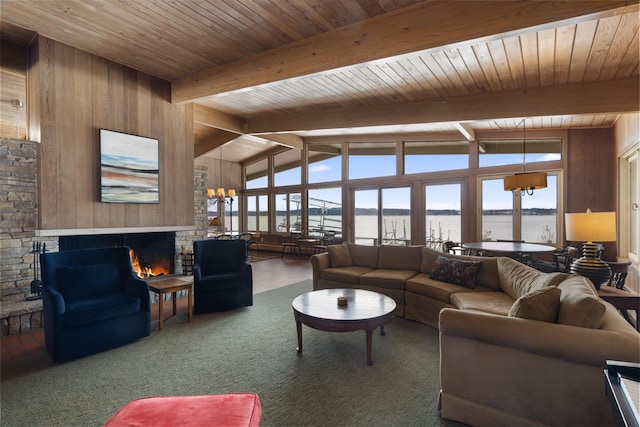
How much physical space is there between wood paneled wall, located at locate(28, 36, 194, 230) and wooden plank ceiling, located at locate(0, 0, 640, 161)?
254 mm

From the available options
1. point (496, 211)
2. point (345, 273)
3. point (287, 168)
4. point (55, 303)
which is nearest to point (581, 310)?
point (345, 273)

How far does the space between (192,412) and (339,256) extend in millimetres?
3427

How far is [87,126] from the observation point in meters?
3.86

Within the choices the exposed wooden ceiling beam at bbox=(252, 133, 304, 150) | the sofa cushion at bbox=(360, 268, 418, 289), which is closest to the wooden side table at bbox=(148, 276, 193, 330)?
the sofa cushion at bbox=(360, 268, 418, 289)

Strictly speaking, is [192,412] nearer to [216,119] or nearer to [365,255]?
[365,255]

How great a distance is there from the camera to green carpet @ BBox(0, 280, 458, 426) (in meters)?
2.01

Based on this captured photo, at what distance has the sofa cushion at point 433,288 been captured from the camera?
3.32 metres

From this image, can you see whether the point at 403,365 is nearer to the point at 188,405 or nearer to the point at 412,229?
the point at 188,405

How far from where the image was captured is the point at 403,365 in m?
2.60

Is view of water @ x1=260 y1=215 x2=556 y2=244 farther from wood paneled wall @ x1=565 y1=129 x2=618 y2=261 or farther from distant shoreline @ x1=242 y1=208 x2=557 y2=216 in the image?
wood paneled wall @ x1=565 y1=129 x2=618 y2=261

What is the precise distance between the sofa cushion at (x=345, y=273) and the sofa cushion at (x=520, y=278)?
5.45 ft

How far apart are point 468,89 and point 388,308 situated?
317 centimetres

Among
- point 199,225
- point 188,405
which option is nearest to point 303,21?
point 188,405

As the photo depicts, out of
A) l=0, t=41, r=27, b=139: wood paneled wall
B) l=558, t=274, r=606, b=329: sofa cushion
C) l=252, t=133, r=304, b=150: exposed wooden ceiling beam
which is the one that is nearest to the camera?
l=558, t=274, r=606, b=329: sofa cushion
